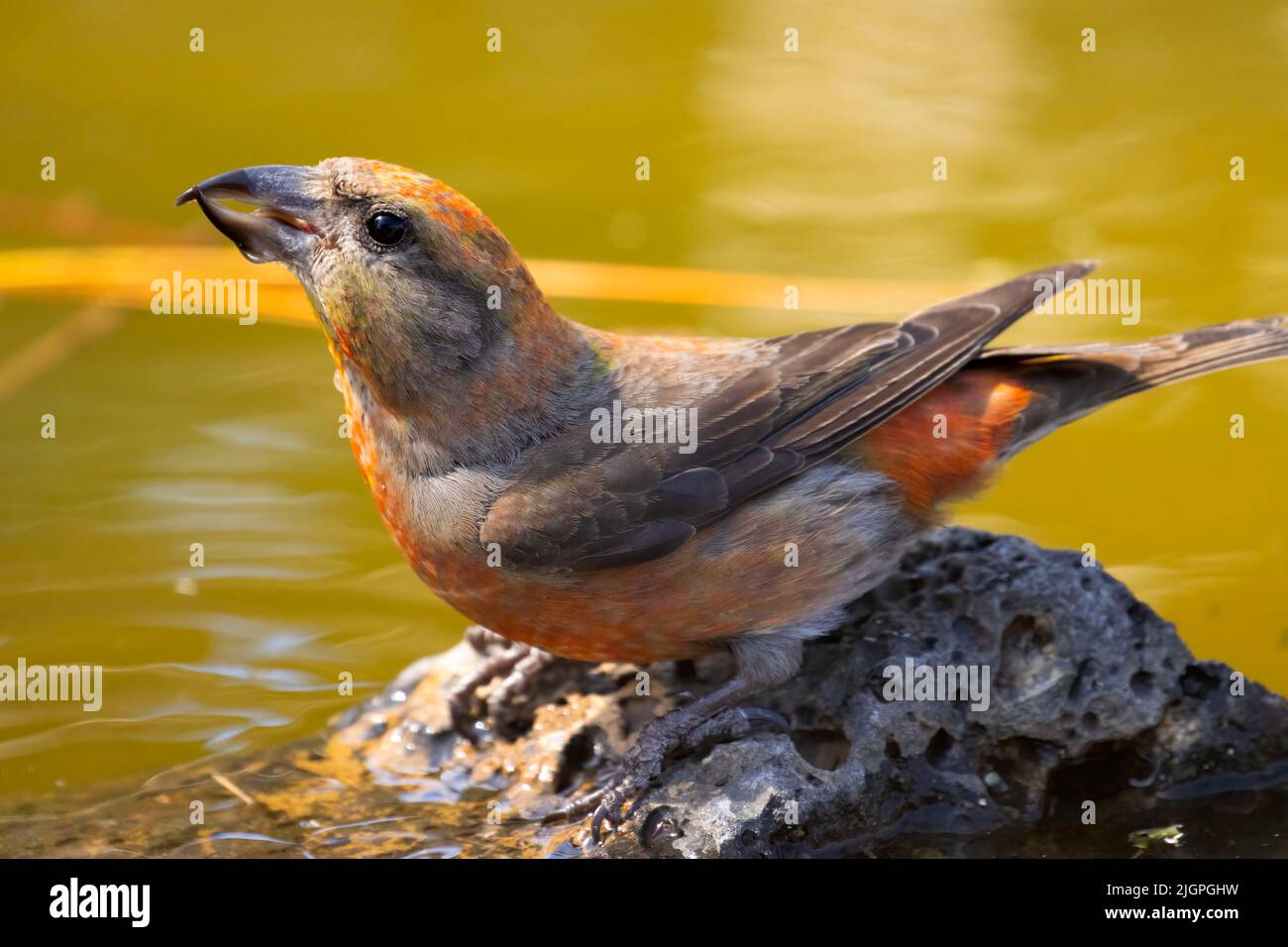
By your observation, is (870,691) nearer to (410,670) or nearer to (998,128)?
(410,670)

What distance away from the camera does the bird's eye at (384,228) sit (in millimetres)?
4934

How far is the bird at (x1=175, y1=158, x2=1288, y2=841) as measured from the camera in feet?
16.4

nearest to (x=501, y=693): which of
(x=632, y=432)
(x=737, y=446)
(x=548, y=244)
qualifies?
(x=632, y=432)

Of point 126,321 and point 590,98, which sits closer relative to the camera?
point 126,321

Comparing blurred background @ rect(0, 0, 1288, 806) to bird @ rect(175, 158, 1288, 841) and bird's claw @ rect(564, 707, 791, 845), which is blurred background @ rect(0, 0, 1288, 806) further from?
bird's claw @ rect(564, 707, 791, 845)

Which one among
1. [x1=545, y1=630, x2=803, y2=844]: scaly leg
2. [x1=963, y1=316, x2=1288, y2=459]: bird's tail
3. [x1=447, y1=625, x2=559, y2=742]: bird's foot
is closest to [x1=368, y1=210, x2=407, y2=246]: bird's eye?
[x1=447, y1=625, x2=559, y2=742]: bird's foot

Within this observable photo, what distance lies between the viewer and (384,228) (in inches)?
195

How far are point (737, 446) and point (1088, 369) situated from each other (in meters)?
1.26

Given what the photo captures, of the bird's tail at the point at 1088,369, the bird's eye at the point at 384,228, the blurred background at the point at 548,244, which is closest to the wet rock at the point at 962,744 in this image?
the bird's tail at the point at 1088,369

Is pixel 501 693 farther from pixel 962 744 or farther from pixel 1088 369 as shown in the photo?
pixel 1088 369

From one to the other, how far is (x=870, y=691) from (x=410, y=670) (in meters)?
1.78

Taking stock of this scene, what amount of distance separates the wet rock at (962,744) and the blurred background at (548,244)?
848mm

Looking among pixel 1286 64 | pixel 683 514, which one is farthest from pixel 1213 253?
pixel 683 514

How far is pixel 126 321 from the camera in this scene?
8.90 m
